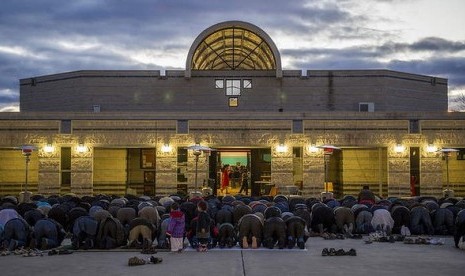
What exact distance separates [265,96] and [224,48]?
22.6 ft

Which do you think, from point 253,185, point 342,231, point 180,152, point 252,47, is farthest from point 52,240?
point 252,47

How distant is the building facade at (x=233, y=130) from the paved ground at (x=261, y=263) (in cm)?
1425

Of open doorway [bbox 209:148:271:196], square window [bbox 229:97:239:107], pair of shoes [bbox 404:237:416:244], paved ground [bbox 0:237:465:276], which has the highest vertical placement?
square window [bbox 229:97:239:107]

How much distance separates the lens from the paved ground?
15992 mm

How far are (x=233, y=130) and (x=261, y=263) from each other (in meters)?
20.4

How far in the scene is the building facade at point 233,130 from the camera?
121 feet

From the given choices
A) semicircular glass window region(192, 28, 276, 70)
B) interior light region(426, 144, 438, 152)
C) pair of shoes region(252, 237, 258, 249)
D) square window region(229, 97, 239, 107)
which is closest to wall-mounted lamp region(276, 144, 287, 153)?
interior light region(426, 144, 438, 152)

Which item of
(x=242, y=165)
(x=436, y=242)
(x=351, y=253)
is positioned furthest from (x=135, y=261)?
(x=242, y=165)

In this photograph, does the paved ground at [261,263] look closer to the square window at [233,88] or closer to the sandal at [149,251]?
the sandal at [149,251]

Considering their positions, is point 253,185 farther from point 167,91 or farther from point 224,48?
point 224,48

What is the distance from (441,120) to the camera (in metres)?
37.5

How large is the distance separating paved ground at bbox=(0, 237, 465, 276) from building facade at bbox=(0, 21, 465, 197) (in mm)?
14250

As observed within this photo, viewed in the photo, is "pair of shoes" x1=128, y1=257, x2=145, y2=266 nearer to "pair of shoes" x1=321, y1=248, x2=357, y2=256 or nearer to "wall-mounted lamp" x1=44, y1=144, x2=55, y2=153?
"pair of shoes" x1=321, y1=248, x2=357, y2=256

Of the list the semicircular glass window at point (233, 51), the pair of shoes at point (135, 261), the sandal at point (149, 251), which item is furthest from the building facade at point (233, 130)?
the pair of shoes at point (135, 261)
